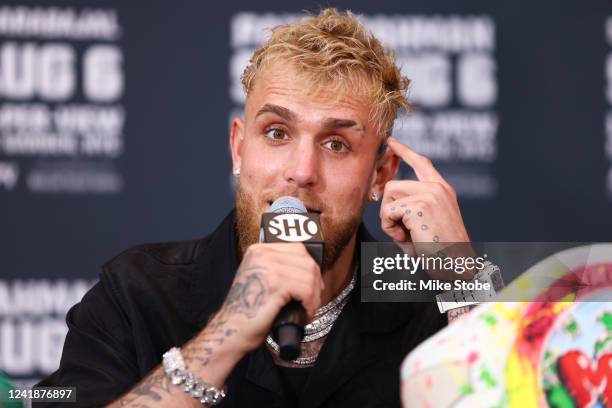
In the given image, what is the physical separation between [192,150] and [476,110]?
96 cm

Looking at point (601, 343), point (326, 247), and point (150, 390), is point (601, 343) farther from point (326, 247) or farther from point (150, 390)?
point (326, 247)

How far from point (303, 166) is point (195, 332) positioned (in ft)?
1.33

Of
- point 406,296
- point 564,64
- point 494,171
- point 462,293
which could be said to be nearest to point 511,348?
point 462,293

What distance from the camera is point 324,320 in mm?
1867

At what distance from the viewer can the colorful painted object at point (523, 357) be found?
93 centimetres

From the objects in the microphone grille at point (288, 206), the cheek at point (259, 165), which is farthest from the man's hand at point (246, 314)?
the cheek at point (259, 165)

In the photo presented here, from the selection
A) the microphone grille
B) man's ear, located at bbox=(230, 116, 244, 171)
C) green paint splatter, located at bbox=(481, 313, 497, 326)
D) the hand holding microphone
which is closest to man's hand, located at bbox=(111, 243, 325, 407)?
the hand holding microphone

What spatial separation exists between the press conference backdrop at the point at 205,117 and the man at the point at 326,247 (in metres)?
0.94

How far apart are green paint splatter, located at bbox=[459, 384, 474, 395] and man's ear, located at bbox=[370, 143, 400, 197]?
105 cm

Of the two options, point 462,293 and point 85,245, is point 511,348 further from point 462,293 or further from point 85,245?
point 85,245

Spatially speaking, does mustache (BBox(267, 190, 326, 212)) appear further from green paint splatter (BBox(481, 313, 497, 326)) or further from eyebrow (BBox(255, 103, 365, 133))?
green paint splatter (BBox(481, 313, 497, 326))

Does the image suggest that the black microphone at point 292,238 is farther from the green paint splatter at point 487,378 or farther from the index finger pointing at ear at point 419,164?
the index finger pointing at ear at point 419,164

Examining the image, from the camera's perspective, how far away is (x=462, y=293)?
177 centimetres

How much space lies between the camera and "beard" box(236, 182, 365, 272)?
179cm
